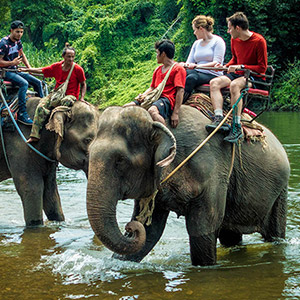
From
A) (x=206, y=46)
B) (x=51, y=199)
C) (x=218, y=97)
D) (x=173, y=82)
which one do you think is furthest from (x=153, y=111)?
(x=51, y=199)

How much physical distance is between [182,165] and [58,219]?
3.60 metres

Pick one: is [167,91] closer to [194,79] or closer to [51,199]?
[194,79]

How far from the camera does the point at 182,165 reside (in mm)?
5289

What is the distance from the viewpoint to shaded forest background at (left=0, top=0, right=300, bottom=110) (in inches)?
1188

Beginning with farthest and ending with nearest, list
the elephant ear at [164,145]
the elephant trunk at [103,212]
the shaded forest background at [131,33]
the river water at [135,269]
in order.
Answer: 1. the shaded forest background at [131,33]
2. the river water at [135,269]
3. the elephant ear at [164,145]
4. the elephant trunk at [103,212]

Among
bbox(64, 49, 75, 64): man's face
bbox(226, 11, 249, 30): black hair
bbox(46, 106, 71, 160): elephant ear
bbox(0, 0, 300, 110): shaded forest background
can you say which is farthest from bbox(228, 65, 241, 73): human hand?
bbox(0, 0, 300, 110): shaded forest background

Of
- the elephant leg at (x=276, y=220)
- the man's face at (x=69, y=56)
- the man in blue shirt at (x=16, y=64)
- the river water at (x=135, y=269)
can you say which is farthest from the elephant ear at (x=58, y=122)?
the elephant leg at (x=276, y=220)

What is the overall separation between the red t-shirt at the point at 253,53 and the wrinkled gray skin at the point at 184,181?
2.60 ft

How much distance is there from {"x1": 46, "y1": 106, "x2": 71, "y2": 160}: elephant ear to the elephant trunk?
8.08ft

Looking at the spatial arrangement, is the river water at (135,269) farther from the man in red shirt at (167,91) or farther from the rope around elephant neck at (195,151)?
the man in red shirt at (167,91)

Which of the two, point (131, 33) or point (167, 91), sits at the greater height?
point (131, 33)

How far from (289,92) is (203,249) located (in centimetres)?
2518

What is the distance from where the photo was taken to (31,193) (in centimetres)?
771

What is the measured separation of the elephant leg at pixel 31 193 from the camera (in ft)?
25.3
